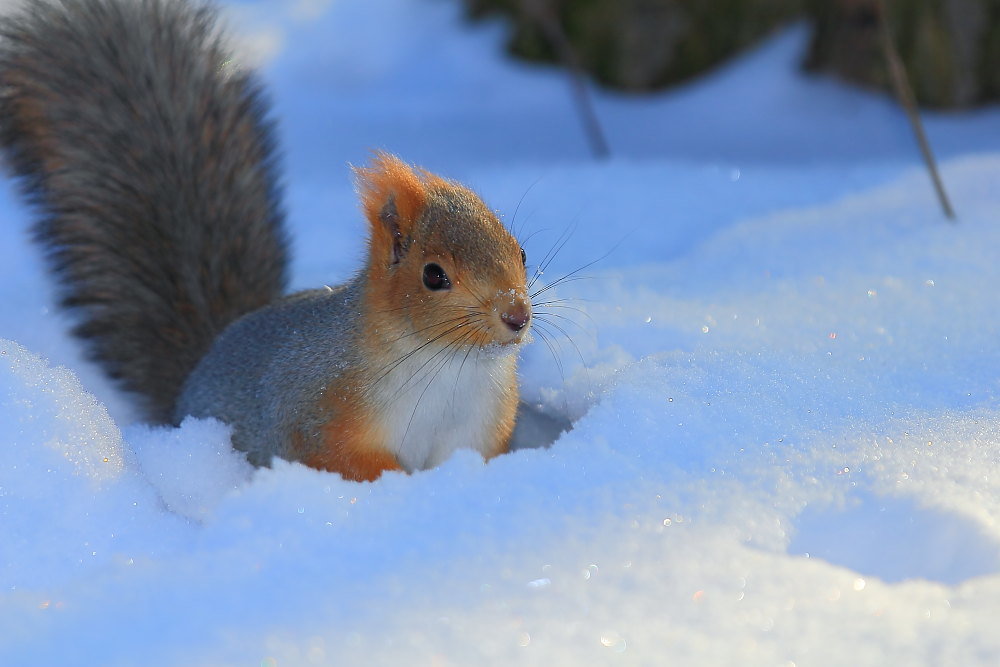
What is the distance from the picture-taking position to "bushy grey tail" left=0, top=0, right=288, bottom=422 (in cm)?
209

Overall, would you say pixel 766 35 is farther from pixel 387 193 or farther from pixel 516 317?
pixel 516 317

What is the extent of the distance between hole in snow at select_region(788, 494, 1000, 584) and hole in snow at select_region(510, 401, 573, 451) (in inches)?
27.9

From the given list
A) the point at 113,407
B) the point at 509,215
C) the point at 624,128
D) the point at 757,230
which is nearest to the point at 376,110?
the point at 624,128

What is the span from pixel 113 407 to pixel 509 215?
3.94ft

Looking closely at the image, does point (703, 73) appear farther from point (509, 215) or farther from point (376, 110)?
point (509, 215)

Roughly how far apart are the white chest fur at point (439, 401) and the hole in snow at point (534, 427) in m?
0.27

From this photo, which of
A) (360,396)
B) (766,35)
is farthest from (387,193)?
(766,35)

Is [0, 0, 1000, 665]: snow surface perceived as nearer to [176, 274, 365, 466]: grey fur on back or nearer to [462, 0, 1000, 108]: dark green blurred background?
[176, 274, 365, 466]: grey fur on back

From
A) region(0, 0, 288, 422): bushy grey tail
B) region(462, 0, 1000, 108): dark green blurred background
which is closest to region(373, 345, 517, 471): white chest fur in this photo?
region(0, 0, 288, 422): bushy grey tail

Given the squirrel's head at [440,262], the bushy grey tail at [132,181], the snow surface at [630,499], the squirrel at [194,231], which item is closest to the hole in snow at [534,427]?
the snow surface at [630,499]

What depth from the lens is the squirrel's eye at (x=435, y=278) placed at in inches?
59.8

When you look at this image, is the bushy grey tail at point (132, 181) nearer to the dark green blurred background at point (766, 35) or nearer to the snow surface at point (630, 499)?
the snow surface at point (630, 499)

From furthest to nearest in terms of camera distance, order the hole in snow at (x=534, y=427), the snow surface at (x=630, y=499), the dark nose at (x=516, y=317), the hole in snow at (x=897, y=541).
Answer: the hole in snow at (x=534, y=427)
the dark nose at (x=516, y=317)
the hole in snow at (x=897, y=541)
the snow surface at (x=630, y=499)

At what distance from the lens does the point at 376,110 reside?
4477mm
